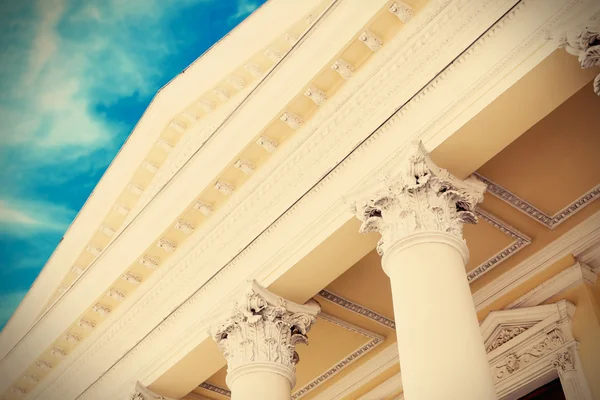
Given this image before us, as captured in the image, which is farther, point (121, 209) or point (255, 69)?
point (121, 209)

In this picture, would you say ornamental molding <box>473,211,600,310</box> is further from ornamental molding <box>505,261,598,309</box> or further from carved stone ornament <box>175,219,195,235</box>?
carved stone ornament <box>175,219,195,235</box>

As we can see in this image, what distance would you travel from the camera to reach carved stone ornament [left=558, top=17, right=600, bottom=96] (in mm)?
6117

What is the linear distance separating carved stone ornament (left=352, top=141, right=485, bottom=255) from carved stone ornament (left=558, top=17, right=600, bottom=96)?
1.71m

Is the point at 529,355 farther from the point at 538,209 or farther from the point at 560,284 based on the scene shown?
the point at 538,209

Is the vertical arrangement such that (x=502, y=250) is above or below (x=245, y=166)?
below

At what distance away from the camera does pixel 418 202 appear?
7137 millimetres

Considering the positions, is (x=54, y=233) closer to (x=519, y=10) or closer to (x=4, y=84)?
(x=4, y=84)

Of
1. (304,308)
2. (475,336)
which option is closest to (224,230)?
(304,308)

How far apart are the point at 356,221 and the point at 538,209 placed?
260 centimetres

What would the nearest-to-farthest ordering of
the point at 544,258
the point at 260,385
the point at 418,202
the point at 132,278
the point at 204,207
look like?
the point at 418,202, the point at 260,385, the point at 544,258, the point at 204,207, the point at 132,278

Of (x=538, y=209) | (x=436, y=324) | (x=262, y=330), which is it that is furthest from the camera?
(x=538, y=209)

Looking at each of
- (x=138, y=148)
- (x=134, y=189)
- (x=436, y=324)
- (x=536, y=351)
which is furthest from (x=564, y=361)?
(x=138, y=148)

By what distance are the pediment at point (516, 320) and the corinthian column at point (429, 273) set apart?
2407 mm

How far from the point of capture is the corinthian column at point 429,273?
583 cm
